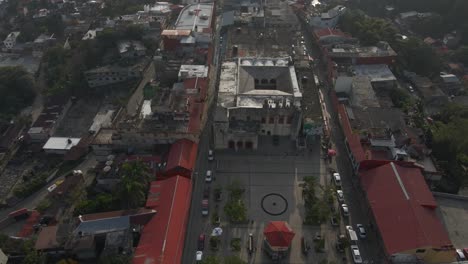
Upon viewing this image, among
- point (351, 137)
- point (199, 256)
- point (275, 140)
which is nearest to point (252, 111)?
point (275, 140)

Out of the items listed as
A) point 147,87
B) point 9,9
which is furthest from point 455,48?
point 9,9

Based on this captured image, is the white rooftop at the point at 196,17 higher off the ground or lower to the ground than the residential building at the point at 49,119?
higher

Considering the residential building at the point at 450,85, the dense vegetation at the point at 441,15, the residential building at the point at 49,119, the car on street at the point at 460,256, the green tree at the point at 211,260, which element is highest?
the dense vegetation at the point at 441,15

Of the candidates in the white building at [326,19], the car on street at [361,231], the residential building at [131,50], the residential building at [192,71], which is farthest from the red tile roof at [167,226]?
the white building at [326,19]

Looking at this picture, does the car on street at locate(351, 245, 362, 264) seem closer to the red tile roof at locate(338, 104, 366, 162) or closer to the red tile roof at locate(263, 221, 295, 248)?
the red tile roof at locate(263, 221, 295, 248)

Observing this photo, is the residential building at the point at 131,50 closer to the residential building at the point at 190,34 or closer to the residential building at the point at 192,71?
the residential building at the point at 190,34

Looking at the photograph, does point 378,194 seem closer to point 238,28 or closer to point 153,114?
point 153,114
